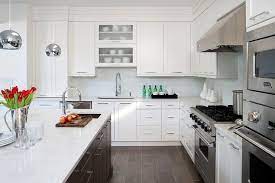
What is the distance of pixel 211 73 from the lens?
14.1 ft

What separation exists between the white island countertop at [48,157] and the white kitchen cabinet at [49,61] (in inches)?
121

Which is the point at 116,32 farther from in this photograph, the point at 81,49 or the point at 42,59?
the point at 42,59

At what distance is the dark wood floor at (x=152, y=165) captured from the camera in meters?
3.83

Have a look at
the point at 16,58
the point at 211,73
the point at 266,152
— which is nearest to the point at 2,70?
the point at 16,58

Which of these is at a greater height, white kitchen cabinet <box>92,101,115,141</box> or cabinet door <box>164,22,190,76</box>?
cabinet door <box>164,22,190,76</box>

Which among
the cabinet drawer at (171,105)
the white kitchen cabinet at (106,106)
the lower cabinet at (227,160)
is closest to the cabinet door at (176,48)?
the cabinet drawer at (171,105)

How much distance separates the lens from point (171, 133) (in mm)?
5480

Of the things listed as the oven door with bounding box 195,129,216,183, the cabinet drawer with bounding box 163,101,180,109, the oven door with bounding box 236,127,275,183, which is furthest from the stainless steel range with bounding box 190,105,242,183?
the cabinet drawer with bounding box 163,101,180,109

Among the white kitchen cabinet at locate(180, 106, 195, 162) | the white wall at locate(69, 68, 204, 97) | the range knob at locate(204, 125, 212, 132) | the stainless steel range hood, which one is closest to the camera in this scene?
the stainless steel range hood

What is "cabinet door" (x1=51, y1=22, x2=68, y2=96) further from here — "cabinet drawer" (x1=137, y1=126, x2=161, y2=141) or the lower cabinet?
the lower cabinet

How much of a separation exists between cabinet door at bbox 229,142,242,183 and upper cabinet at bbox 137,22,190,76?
345 centimetres

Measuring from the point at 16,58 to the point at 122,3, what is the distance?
2.29m

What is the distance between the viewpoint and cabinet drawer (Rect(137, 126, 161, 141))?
5488mm

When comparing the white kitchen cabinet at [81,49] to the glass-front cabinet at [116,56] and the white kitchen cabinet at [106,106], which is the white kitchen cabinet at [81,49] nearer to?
the glass-front cabinet at [116,56]
